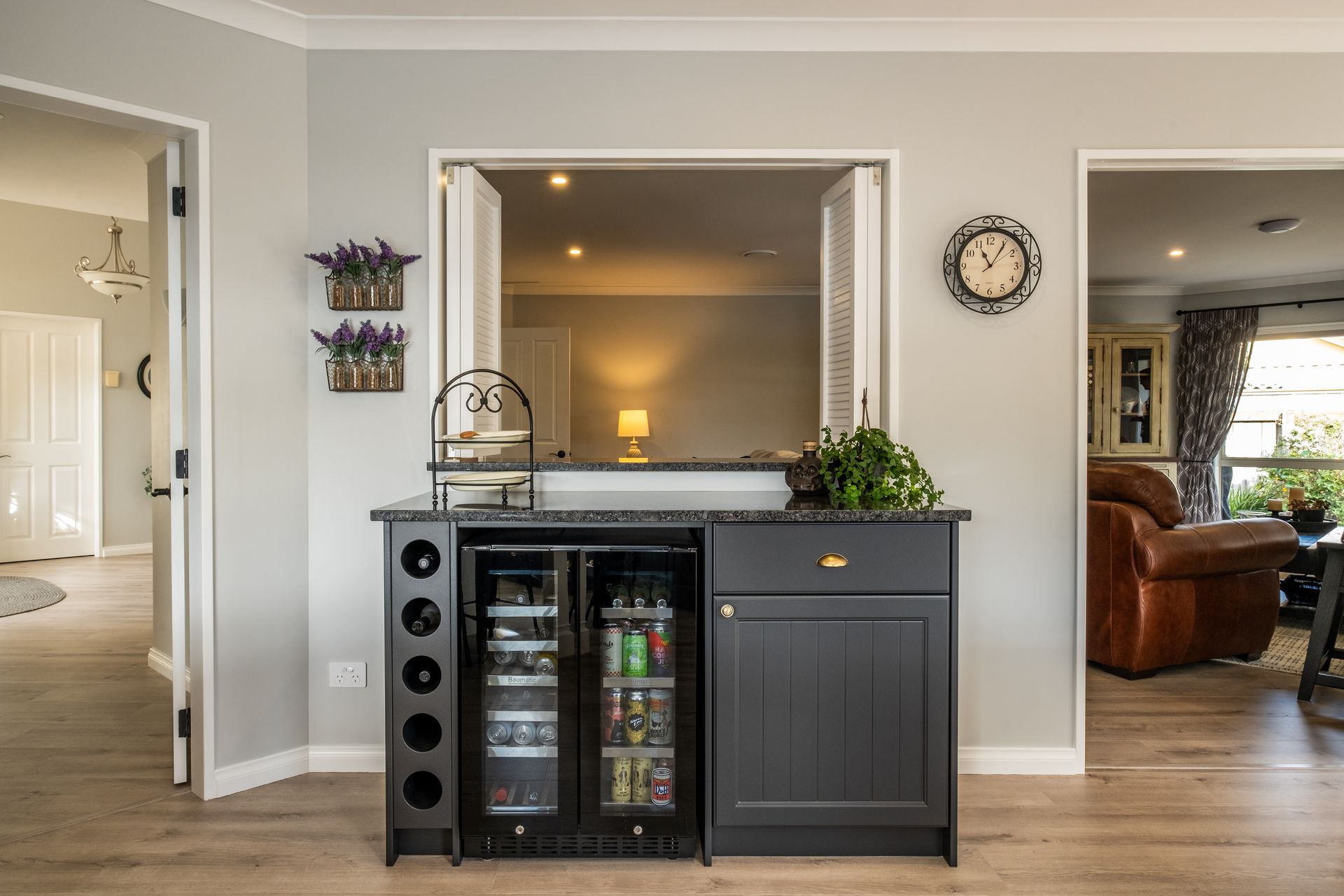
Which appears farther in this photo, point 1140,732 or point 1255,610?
point 1255,610

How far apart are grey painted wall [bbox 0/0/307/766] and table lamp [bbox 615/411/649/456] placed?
433 cm

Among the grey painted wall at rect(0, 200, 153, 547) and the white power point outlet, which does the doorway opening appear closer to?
the white power point outlet

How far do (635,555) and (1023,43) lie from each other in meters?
2.14

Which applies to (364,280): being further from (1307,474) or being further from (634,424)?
(1307,474)

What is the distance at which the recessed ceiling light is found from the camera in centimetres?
498

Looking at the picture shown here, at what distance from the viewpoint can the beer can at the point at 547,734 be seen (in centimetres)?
209

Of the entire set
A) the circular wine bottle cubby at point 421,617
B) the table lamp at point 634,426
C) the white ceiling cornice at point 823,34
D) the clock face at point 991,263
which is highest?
the white ceiling cornice at point 823,34

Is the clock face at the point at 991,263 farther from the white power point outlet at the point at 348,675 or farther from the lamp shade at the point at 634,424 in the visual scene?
the lamp shade at the point at 634,424

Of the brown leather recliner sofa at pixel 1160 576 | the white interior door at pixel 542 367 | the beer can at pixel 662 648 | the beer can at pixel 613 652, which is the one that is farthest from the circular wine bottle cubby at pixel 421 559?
the white interior door at pixel 542 367

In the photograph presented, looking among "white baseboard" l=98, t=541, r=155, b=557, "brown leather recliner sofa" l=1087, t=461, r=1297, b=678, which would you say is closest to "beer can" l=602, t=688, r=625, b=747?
"brown leather recliner sofa" l=1087, t=461, r=1297, b=678

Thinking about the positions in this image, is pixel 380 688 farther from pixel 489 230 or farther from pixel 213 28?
pixel 213 28

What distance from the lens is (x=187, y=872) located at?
203cm

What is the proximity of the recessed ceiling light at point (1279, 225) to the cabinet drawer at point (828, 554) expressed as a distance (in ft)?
15.2

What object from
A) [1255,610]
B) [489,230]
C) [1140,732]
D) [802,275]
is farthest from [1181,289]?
[489,230]
